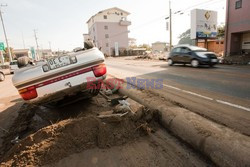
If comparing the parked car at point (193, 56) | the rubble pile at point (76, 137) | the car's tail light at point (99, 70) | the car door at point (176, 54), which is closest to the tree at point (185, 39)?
the car door at point (176, 54)

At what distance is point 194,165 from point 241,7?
63.8 ft

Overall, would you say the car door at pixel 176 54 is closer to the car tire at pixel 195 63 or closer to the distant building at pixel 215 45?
the car tire at pixel 195 63

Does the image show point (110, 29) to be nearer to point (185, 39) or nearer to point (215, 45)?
point (215, 45)

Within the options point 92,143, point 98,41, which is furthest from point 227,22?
point 98,41

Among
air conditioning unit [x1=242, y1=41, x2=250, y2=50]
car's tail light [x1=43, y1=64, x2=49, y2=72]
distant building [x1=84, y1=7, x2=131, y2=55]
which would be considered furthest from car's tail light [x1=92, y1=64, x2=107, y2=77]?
distant building [x1=84, y1=7, x2=131, y2=55]

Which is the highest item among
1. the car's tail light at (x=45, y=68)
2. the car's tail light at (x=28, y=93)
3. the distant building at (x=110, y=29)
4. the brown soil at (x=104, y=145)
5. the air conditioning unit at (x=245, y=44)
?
the distant building at (x=110, y=29)

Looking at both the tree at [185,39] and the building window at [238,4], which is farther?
the tree at [185,39]

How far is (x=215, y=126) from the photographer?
247 cm

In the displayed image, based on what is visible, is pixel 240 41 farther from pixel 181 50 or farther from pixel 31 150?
pixel 31 150

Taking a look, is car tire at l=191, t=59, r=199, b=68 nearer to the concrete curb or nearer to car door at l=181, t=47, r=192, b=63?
car door at l=181, t=47, r=192, b=63

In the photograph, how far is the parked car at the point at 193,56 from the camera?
10901mm

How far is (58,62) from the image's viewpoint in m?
3.52

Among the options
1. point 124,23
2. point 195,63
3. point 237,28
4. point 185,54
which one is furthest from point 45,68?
point 124,23

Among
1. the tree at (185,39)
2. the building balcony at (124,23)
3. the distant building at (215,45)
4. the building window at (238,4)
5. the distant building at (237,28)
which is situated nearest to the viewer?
the distant building at (237,28)
